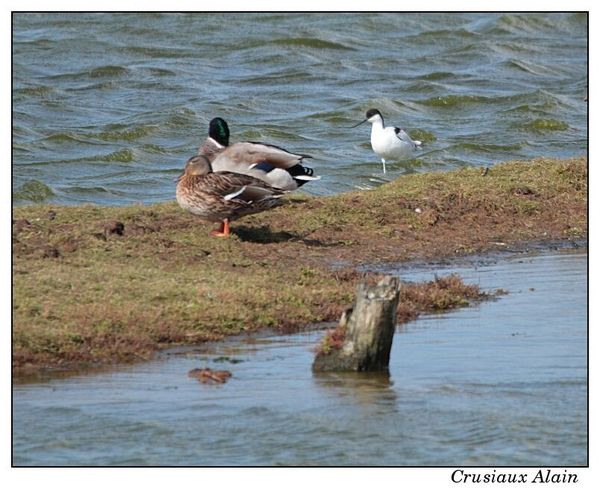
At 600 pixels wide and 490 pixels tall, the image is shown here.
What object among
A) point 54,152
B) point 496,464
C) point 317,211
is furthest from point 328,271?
point 54,152

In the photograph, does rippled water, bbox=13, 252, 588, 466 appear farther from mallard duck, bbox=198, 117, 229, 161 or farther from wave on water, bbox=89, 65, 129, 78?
wave on water, bbox=89, 65, 129, 78

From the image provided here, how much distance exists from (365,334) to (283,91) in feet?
53.4

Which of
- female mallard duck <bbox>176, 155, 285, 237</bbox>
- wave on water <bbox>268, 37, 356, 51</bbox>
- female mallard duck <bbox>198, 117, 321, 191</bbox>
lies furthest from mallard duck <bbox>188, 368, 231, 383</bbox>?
wave on water <bbox>268, 37, 356, 51</bbox>

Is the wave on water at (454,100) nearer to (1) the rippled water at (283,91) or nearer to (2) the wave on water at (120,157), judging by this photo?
(1) the rippled water at (283,91)

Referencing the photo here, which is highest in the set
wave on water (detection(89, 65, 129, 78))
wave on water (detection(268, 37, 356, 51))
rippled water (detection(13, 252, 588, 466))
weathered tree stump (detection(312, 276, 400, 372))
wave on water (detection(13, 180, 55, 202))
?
wave on water (detection(268, 37, 356, 51))

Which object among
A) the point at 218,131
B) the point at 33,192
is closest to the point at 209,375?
the point at 218,131

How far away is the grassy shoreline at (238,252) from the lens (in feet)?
27.5

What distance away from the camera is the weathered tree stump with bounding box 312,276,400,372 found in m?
7.49

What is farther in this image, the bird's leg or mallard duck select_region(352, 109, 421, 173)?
mallard duck select_region(352, 109, 421, 173)

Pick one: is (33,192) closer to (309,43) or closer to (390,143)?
(390,143)

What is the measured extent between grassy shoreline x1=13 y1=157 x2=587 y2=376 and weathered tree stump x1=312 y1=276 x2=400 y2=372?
3.56 ft

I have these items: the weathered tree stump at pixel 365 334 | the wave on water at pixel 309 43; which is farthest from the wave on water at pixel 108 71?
the weathered tree stump at pixel 365 334

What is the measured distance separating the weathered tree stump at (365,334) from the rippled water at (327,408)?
0.39ft

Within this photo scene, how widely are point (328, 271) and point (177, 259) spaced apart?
1.20 meters
